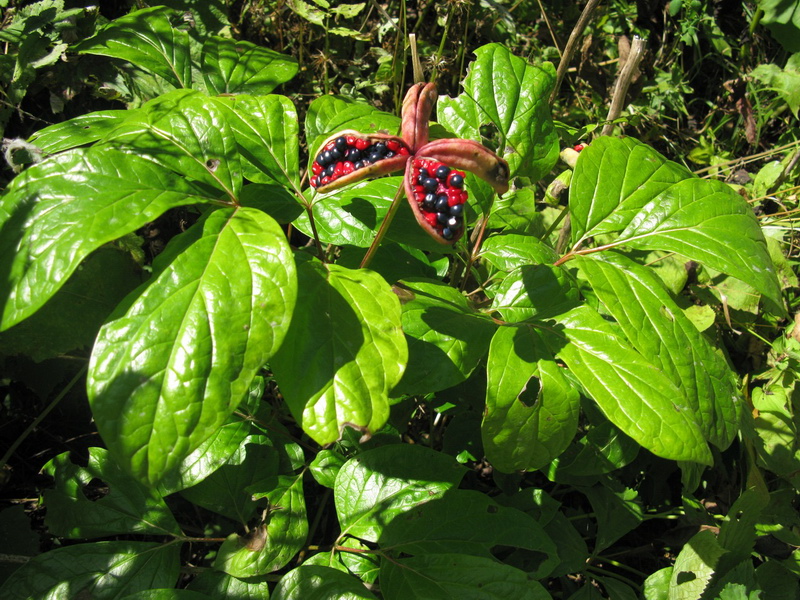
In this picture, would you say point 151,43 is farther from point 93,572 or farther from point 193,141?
point 93,572

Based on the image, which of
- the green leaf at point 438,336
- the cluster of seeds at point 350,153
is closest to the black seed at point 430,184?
the cluster of seeds at point 350,153

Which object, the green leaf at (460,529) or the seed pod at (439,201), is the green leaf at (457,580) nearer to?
the green leaf at (460,529)

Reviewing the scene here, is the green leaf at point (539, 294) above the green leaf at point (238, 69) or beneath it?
beneath

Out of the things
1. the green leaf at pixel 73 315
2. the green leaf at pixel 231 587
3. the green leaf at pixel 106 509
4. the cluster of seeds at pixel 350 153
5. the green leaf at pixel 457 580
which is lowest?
the green leaf at pixel 231 587

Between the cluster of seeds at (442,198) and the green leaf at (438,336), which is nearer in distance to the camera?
the cluster of seeds at (442,198)

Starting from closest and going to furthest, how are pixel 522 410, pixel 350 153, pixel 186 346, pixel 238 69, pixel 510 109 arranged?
pixel 186 346
pixel 350 153
pixel 522 410
pixel 510 109
pixel 238 69

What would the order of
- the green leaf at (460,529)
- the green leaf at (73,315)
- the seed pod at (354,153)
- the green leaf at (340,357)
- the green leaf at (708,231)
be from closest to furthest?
1. the green leaf at (340,357)
2. the seed pod at (354,153)
3. the green leaf at (708,231)
4. the green leaf at (460,529)
5. the green leaf at (73,315)

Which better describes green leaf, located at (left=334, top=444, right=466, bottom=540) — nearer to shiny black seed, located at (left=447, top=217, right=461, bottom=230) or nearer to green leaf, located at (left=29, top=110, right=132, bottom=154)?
shiny black seed, located at (left=447, top=217, right=461, bottom=230)

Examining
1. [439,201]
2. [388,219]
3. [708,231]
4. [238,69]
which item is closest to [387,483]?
[388,219]
